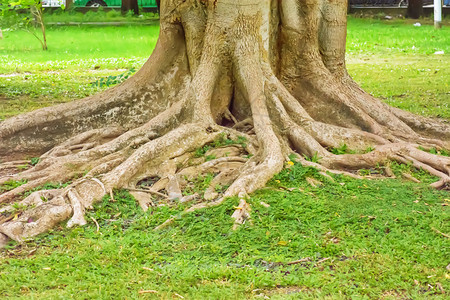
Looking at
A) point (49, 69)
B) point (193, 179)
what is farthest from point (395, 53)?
point (193, 179)

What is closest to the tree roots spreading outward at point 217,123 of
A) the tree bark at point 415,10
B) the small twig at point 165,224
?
the small twig at point 165,224

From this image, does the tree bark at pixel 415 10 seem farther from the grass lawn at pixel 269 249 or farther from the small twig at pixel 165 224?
the small twig at pixel 165 224

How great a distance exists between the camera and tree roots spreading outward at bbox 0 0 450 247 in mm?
5605

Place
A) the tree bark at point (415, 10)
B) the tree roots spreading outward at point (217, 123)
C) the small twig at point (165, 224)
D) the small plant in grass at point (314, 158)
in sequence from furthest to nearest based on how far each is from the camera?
the tree bark at point (415, 10) → the small plant in grass at point (314, 158) → the tree roots spreading outward at point (217, 123) → the small twig at point (165, 224)

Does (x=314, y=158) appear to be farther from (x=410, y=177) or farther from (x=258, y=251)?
(x=258, y=251)

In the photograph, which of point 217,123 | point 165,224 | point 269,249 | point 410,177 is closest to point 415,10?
point 217,123

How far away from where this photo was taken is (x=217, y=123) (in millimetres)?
7086

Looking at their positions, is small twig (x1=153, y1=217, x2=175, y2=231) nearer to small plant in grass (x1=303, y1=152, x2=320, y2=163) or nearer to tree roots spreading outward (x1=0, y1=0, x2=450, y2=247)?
tree roots spreading outward (x1=0, y1=0, x2=450, y2=247)

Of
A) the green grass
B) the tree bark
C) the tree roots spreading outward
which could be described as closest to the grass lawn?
the green grass

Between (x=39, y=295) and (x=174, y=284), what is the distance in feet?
2.70

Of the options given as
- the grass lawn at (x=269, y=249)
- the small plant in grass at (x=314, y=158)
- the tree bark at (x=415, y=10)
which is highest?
the tree bark at (x=415, y=10)

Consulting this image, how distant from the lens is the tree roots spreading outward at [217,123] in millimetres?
5605

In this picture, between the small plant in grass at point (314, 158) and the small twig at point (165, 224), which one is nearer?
the small twig at point (165, 224)

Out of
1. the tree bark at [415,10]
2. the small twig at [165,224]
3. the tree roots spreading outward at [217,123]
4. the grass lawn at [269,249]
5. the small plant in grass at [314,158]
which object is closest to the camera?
the grass lawn at [269,249]
